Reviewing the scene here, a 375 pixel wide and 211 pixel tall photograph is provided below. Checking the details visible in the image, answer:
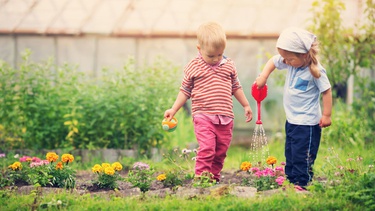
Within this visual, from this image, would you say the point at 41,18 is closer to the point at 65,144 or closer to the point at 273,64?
the point at 65,144

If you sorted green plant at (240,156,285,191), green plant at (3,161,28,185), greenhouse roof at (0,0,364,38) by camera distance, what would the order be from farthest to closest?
greenhouse roof at (0,0,364,38) < green plant at (3,161,28,185) < green plant at (240,156,285,191)

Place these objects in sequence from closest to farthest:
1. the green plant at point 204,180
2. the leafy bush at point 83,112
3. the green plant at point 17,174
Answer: the green plant at point 204,180
the green plant at point 17,174
the leafy bush at point 83,112

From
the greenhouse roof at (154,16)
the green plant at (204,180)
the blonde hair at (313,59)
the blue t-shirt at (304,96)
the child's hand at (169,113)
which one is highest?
the greenhouse roof at (154,16)

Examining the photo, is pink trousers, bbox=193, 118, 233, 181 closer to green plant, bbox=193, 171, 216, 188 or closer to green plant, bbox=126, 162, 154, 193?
green plant, bbox=193, 171, 216, 188

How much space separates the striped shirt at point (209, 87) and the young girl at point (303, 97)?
0.50m

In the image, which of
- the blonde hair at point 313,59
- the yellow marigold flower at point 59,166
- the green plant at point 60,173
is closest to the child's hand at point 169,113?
the green plant at point 60,173

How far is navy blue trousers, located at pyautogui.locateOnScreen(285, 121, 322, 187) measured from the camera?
5211 millimetres

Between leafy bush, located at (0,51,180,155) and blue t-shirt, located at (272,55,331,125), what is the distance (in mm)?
2457

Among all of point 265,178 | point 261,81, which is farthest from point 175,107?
point 265,178

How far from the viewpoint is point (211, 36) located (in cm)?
513

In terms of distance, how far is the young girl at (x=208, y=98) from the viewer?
17.4 feet

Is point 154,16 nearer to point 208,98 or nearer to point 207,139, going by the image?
point 208,98

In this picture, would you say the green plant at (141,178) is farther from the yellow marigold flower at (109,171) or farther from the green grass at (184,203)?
the green grass at (184,203)

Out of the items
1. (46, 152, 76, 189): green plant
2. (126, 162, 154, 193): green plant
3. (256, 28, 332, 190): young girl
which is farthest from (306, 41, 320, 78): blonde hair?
(46, 152, 76, 189): green plant
